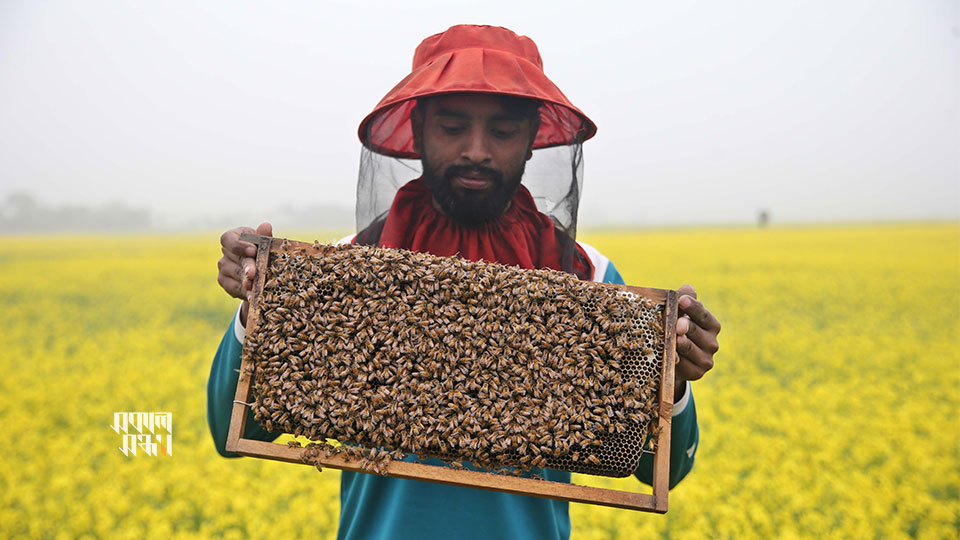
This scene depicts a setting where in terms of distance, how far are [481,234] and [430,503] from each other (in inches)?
55.0

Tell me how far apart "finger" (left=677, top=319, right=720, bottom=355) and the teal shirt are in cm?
37

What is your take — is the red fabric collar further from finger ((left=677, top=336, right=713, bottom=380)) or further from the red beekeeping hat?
finger ((left=677, top=336, right=713, bottom=380))

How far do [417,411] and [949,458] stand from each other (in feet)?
31.6

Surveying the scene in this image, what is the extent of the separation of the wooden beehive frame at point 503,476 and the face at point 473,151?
80 centimetres

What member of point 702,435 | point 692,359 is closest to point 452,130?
point 692,359

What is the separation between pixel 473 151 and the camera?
298 centimetres

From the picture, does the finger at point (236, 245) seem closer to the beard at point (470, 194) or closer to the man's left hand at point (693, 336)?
the beard at point (470, 194)

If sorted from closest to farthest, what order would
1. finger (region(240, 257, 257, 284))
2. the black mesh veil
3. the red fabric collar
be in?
1. finger (region(240, 257, 257, 284))
2. the red fabric collar
3. the black mesh veil

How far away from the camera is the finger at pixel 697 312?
8.53 feet

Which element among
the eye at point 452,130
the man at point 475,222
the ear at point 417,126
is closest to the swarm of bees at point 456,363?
the man at point 475,222

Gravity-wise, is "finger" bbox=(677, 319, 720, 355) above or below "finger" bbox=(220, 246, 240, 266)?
below

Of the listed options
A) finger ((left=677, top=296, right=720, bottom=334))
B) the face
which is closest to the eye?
the face

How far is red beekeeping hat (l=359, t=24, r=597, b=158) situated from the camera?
2951mm

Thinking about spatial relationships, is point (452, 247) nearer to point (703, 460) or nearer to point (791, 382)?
point (703, 460)
